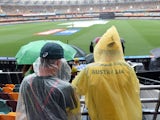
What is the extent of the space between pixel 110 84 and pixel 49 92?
571 millimetres

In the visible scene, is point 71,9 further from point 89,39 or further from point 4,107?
point 4,107

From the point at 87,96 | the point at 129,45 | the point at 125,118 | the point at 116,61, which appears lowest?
the point at 129,45

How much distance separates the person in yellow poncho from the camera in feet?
8.04

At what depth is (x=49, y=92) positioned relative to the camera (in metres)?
2.17

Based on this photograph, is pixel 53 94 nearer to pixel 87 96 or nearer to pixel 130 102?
pixel 87 96

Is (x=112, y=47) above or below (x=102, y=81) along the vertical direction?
above

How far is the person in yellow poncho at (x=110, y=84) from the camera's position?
8.04 feet

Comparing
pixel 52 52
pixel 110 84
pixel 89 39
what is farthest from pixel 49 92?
pixel 89 39

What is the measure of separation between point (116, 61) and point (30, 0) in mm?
66874

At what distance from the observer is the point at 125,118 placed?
8.20 ft

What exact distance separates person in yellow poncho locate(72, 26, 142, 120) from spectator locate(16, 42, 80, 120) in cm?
26

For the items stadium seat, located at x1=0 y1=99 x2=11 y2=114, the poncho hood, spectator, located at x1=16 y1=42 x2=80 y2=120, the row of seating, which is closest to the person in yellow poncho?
the poncho hood

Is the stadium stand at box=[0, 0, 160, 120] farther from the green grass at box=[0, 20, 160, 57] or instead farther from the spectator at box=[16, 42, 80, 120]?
the spectator at box=[16, 42, 80, 120]

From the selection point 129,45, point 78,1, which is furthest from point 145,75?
point 78,1
